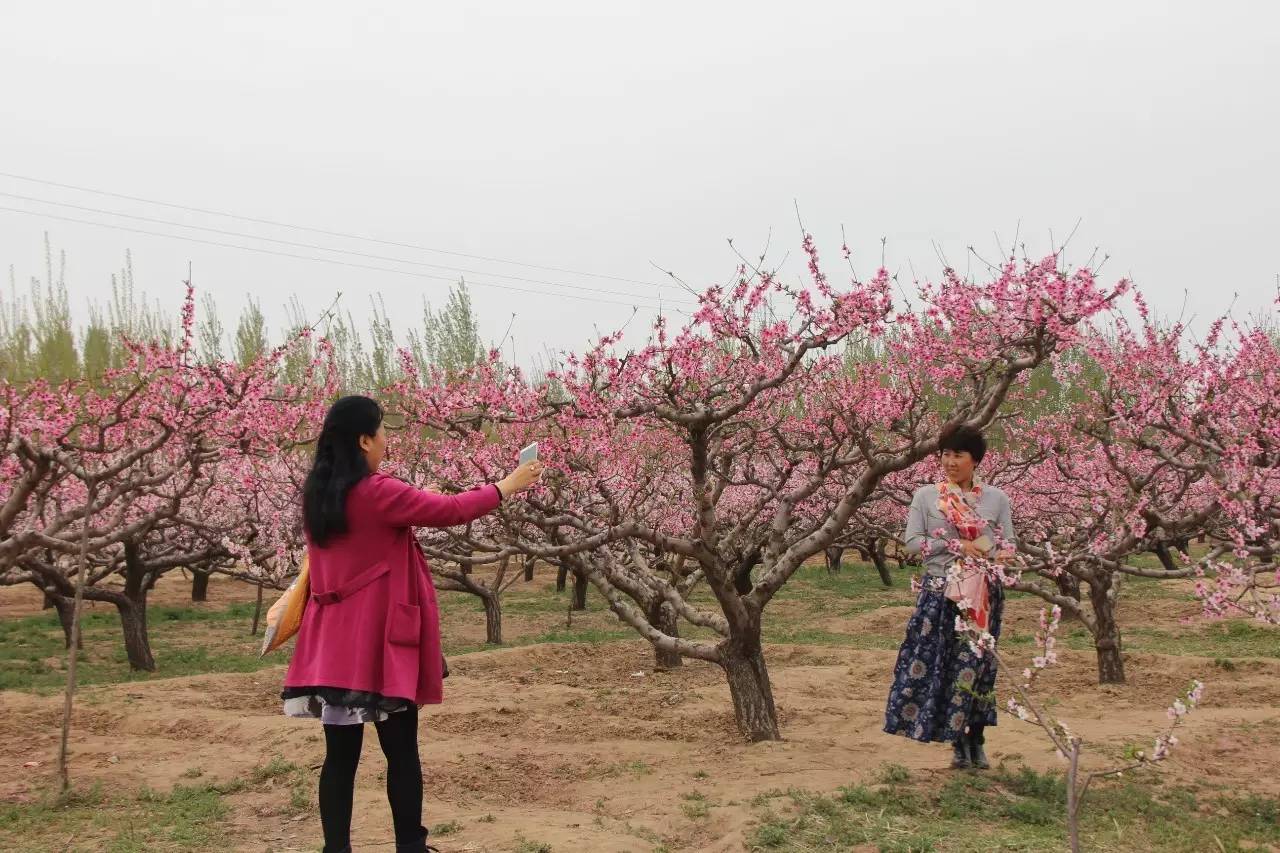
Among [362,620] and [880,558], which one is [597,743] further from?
[880,558]

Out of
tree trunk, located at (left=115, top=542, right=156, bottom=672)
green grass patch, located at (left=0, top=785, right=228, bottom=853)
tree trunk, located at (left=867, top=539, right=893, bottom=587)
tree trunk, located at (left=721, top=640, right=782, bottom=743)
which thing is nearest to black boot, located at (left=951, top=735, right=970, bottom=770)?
tree trunk, located at (left=721, top=640, right=782, bottom=743)

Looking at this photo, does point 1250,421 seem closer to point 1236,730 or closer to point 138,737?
point 1236,730

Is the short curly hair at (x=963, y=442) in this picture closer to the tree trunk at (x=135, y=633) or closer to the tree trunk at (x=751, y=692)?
the tree trunk at (x=751, y=692)

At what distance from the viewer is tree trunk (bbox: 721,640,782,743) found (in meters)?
6.70

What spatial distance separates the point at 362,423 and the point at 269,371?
20.3 ft

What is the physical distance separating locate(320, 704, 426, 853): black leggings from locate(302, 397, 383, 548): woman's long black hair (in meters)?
0.72

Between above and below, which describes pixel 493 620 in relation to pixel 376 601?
below

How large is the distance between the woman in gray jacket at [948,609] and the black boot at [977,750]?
0.11 m

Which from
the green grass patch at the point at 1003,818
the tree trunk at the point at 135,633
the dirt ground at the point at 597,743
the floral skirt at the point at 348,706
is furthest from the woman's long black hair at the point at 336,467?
the tree trunk at the point at 135,633

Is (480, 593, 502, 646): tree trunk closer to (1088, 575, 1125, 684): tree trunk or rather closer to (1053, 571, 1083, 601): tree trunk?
(1053, 571, 1083, 601): tree trunk

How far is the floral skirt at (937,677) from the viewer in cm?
560

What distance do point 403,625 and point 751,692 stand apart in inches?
140

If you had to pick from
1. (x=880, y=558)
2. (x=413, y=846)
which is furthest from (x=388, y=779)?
(x=880, y=558)

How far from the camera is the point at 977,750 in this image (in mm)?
5938
